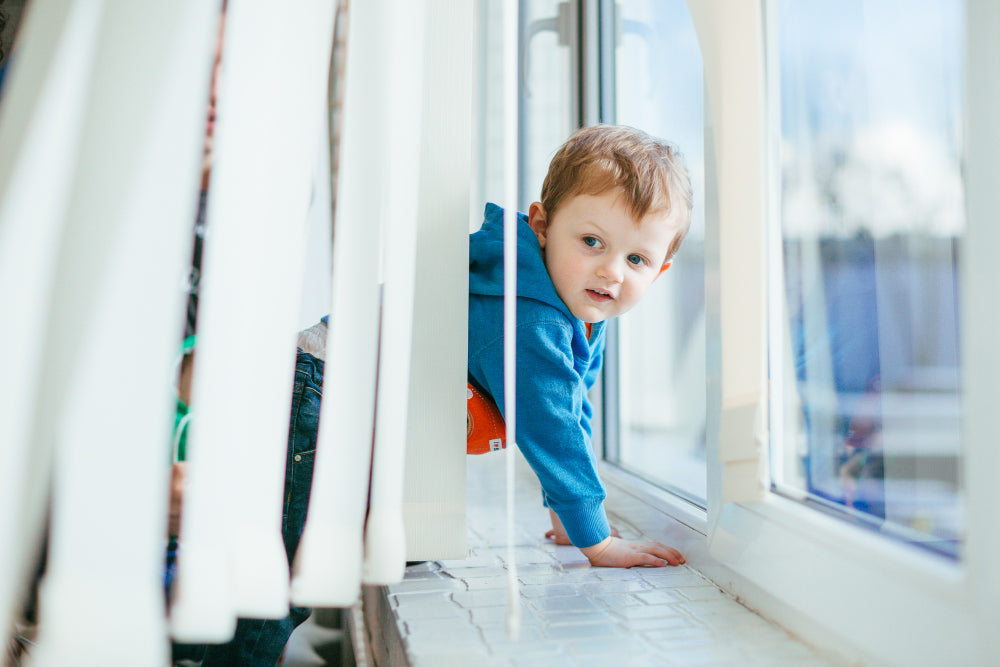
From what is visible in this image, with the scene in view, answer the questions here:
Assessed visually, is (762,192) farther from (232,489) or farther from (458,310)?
(232,489)

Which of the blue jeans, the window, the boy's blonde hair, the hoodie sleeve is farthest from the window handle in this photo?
the blue jeans

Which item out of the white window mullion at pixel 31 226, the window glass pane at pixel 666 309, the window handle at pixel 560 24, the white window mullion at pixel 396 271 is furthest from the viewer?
the window handle at pixel 560 24

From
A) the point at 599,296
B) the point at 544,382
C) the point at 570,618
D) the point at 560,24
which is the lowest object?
the point at 570,618

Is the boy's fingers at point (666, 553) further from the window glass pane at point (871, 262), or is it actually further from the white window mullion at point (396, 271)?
the white window mullion at point (396, 271)

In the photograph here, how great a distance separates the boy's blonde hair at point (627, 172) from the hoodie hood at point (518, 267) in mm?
63

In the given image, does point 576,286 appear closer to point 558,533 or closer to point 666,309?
point 558,533

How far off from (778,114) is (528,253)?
1.03 feet

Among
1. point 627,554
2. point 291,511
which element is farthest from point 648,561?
point 291,511

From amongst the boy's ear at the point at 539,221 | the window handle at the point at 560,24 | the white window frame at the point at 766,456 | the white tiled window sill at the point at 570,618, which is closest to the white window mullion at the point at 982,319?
the white window frame at the point at 766,456

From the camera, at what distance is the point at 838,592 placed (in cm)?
56

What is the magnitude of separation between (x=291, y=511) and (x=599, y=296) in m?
0.45

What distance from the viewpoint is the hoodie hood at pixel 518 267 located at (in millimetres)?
820

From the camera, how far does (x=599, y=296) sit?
A: 852mm

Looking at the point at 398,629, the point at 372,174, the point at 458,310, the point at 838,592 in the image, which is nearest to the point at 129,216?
the point at 372,174
